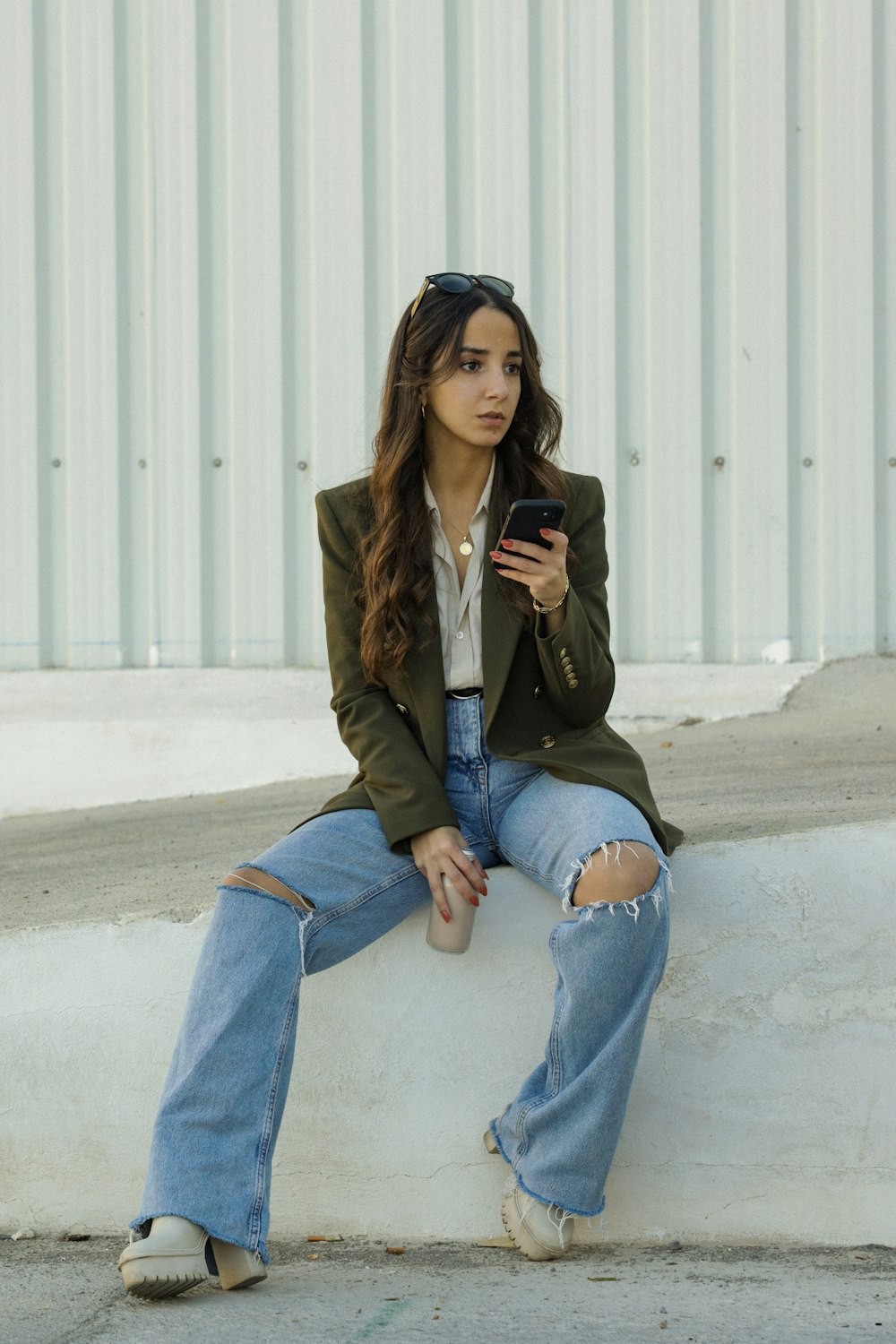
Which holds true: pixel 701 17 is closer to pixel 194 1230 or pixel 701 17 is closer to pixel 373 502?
pixel 373 502

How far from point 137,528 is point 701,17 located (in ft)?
9.39

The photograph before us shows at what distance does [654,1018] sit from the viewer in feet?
8.31

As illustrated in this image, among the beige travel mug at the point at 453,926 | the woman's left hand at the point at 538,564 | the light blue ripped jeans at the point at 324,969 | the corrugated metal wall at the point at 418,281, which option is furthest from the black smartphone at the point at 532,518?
the corrugated metal wall at the point at 418,281

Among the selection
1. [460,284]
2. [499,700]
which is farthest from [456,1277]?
[460,284]

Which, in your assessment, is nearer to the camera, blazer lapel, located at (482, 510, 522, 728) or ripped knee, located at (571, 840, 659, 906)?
ripped knee, located at (571, 840, 659, 906)

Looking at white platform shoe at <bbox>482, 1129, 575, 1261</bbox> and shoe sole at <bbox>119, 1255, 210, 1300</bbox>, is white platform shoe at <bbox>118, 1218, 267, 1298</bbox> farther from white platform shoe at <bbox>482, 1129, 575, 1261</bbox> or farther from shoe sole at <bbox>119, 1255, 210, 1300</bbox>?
white platform shoe at <bbox>482, 1129, 575, 1261</bbox>

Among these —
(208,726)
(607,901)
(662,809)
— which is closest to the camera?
(607,901)

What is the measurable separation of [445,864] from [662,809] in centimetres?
111

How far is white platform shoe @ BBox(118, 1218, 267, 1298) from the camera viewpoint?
6.44 feet

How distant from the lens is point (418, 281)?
524 centimetres

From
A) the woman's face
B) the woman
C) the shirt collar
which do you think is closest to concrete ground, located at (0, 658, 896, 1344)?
the woman

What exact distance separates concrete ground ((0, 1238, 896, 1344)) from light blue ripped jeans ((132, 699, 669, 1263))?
4.9 inches

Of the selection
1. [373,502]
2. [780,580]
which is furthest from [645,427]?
[373,502]

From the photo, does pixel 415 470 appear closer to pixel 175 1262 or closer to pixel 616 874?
pixel 616 874
